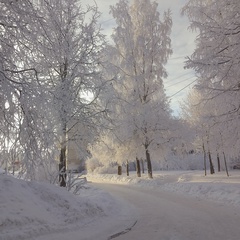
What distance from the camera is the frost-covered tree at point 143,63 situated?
76.7ft

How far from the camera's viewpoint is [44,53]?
21.6 feet

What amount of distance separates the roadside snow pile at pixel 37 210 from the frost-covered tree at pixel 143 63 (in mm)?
13710

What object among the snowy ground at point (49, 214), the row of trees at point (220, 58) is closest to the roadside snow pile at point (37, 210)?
the snowy ground at point (49, 214)

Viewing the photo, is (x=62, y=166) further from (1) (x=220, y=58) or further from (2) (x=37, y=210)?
(1) (x=220, y=58)

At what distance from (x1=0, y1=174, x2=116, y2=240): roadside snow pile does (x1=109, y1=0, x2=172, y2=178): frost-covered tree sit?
13.7m

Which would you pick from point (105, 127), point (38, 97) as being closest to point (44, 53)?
point (38, 97)

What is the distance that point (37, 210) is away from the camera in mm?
7633

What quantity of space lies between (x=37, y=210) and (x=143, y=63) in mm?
18694

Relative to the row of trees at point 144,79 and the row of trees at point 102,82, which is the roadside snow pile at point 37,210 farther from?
the row of trees at point 144,79

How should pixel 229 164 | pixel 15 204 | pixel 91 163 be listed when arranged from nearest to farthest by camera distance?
1. pixel 15 204
2. pixel 229 164
3. pixel 91 163

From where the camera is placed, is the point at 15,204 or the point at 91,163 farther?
the point at 91,163

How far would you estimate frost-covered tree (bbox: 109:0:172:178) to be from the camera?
23.4 metres

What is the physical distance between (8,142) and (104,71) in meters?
10.0

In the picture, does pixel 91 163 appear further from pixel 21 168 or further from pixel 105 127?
pixel 21 168
